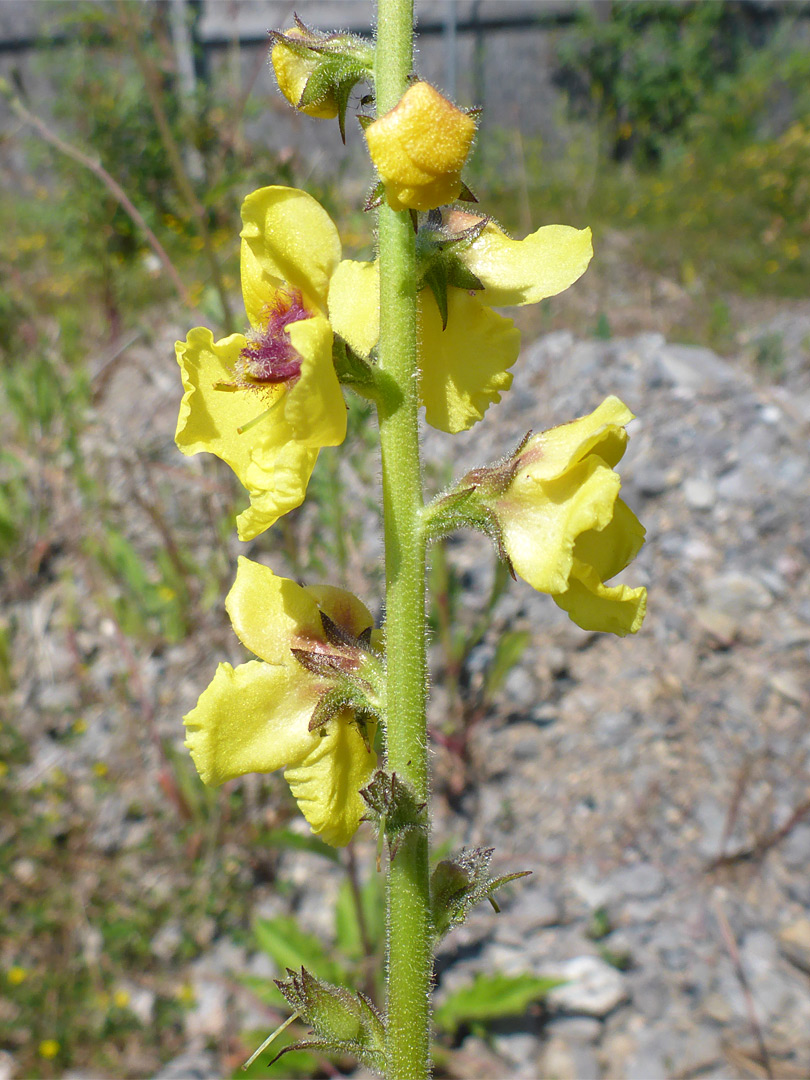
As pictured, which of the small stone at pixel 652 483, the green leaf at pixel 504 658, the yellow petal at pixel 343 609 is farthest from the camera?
the small stone at pixel 652 483

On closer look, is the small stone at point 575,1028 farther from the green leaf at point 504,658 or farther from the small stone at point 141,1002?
the small stone at point 141,1002

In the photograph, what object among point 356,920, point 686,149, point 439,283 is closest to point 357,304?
point 439,283

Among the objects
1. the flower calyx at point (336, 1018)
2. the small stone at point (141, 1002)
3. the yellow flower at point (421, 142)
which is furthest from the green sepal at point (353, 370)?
the small stone at point (141, 1002)

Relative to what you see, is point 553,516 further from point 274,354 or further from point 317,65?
point 317,65

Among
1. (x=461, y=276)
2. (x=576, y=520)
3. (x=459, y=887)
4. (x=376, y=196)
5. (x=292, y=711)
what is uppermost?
(x=376, y=196)

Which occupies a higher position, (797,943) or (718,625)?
(718,625)

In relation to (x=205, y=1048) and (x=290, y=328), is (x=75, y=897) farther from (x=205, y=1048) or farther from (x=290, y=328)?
(x=290, y=328)
